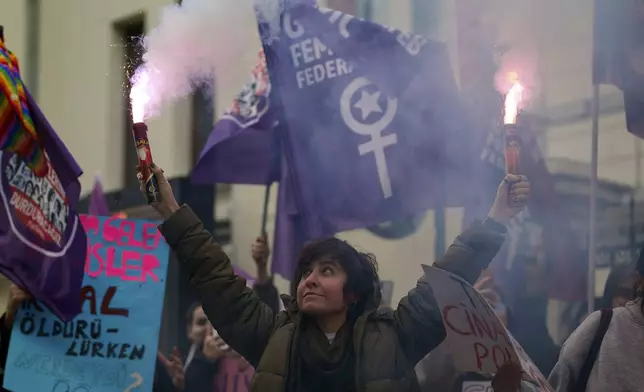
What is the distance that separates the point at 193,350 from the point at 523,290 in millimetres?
1539

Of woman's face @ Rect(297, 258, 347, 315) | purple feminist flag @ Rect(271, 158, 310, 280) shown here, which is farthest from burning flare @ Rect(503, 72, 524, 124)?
purple feminist flag @ Rect(271, 158, 310, 280)

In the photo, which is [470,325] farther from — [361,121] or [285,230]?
[285,230]

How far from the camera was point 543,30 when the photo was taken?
4.71 metres

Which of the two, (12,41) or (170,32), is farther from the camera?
(12,41)

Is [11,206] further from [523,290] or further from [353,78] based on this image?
[523,290]

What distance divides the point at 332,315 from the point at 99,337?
1577 mm

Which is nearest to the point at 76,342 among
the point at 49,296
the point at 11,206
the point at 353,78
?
the point at 49,296

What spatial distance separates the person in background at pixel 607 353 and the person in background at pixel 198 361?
1968 mm

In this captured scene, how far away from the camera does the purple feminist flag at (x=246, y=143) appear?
522 centimetres

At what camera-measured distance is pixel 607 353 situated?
301 centimetres

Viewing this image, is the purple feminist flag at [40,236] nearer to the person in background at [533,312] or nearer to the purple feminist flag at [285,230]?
the purple feminist flag at [285,230]

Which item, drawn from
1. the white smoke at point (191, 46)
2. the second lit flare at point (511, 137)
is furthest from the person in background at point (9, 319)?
the second lit flare at point (511, 137)

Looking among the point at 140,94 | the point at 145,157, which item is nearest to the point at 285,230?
the point at 140,94

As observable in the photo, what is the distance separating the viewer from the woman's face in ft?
8.86
